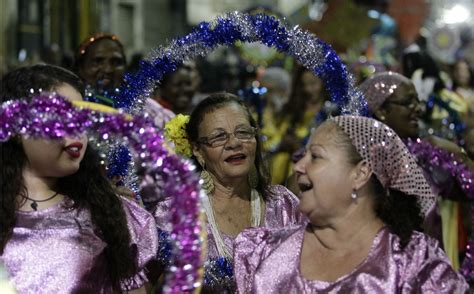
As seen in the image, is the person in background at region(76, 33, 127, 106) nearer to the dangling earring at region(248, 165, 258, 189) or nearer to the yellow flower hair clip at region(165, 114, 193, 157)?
the yellow flower hair clip at region(165, 114, 193, 157)

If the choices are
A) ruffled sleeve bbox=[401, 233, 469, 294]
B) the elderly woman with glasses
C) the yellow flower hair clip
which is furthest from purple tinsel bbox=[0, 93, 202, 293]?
the yellow flower hair clip

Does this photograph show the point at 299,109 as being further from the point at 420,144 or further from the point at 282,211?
the point at 282,211

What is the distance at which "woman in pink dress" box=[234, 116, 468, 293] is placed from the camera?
370cm

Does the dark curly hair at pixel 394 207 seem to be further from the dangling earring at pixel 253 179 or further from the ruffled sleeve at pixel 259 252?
the dangling earring at pixel 253 179

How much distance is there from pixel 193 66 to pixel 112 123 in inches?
185

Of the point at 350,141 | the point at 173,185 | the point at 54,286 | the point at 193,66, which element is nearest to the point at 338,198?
the point at 350,141

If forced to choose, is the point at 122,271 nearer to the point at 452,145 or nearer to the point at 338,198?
the point at 338,198

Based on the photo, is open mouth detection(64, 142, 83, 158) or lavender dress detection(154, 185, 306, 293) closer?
open mouth detection(64, 142, 83, 158)

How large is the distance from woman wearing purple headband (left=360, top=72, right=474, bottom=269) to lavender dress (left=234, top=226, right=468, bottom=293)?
216 cm

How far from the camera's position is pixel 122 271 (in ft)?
13.2

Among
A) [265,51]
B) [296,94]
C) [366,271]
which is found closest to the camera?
[366,271]

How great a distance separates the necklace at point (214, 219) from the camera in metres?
4.77

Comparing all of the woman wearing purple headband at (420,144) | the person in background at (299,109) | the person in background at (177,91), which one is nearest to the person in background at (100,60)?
the person in background at (177,91)

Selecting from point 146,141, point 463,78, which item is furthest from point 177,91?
point 463,78
